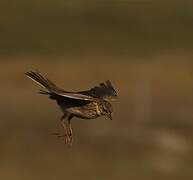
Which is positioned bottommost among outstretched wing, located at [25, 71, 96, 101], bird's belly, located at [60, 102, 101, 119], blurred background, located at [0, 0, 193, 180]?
bird's belly, located at [60, 102, 101, 119]

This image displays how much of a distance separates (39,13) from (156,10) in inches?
275

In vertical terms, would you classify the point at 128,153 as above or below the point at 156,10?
below

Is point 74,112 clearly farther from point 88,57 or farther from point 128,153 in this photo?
point 88,57

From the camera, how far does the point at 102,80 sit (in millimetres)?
44562

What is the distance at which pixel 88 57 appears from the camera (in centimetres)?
5059

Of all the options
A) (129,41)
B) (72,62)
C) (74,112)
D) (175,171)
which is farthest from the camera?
(129,41)

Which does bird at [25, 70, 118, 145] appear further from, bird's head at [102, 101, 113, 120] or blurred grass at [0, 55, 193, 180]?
blurred grass at [0, 55, 193, 180]

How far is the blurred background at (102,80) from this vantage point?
952 inches

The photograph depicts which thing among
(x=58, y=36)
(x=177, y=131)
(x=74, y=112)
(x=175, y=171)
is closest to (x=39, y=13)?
(x=58, y=36)

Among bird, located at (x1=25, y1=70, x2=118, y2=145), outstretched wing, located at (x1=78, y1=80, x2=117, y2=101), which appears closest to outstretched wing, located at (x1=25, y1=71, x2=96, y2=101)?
bird, located at (x1=25, y1=70, x2=118, y2=145)

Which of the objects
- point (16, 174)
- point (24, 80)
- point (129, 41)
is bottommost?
point (16, 174)

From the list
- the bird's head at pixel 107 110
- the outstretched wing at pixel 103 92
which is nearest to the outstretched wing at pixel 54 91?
the bird's head at pixel 107 110

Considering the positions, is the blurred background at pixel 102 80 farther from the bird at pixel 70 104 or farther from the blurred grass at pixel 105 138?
the bird at pixel 70 104

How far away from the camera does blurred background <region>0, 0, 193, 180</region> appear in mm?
24172
